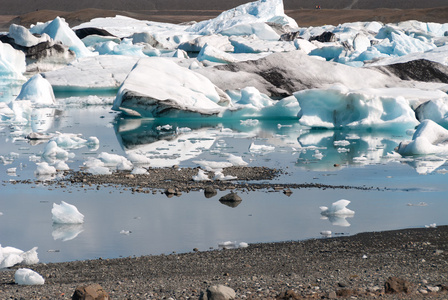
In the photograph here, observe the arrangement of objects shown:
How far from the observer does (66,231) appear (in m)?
4.78

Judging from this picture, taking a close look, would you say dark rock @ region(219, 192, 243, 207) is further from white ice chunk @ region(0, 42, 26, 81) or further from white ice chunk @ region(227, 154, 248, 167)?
white ice chunk @ region(0, 42, 26, 81)

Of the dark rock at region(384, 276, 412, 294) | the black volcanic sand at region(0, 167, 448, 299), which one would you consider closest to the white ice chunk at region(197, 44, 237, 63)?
the black volcanic sand at region(0, 167, 448, 299)

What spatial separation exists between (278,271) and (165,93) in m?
8.54

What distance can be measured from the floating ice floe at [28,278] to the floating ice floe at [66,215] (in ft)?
4.90

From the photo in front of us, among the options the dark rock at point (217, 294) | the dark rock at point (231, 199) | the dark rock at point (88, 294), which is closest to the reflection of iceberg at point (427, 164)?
the dark rock at point (231, 199)

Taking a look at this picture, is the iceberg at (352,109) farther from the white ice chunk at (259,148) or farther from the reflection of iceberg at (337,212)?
the reflection of iceberg at (337,212)

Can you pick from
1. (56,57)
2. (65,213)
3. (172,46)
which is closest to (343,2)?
(172,46)

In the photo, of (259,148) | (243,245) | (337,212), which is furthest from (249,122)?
(243,245)

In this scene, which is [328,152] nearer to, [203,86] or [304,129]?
[304,129]

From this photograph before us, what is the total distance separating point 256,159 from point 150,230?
3.36 m

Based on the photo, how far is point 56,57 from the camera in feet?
72.3

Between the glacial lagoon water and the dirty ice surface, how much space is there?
0.02 m

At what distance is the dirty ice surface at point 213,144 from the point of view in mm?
4891

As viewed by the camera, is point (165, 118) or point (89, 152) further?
point (165, 118)
